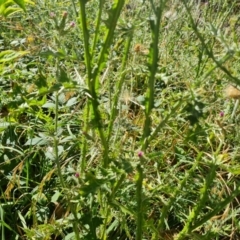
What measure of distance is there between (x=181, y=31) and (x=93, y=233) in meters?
1.59

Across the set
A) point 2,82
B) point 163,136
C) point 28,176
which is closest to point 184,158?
point 163,136

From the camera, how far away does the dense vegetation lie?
3.51ft

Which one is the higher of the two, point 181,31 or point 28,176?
point 181,31

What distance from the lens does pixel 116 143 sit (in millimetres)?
1370

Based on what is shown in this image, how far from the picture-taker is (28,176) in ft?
5.36

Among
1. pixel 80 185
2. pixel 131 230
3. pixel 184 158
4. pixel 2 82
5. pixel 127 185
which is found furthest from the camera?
pixel 2 82

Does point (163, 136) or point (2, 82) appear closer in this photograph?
point (163, 136)

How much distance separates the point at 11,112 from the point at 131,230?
477 mm

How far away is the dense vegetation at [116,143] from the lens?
3.51 ft

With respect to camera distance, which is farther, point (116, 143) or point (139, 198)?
point (116, 143)

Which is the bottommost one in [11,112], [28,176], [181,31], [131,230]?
[131,230]

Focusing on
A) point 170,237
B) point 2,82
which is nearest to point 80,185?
point 170,237

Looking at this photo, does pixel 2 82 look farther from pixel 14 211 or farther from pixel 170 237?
pixel 170 237

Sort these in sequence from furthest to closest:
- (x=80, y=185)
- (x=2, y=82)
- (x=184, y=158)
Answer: (x=2, y=82) → (x=184, y=158) → (x=80, y=185)
